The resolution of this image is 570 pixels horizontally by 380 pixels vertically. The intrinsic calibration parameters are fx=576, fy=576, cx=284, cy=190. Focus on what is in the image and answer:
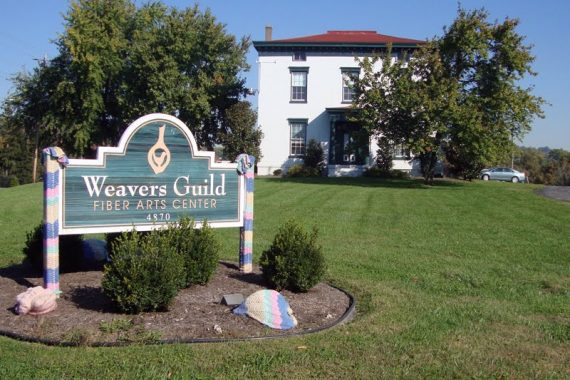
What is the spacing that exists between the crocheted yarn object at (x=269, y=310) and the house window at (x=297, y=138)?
33.8 metres

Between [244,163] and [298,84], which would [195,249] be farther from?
[298,84]

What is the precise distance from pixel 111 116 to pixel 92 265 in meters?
31.2

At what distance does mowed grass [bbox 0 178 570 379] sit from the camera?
4.68m

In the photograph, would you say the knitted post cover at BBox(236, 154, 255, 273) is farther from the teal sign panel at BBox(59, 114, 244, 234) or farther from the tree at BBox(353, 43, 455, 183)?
the tree at BBox(353, 43, 455, 183)

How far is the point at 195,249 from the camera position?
7.19 m

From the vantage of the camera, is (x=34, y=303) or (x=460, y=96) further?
(x=460, y=96)

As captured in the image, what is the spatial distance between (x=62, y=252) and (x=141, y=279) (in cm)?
275

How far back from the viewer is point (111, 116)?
37.8m

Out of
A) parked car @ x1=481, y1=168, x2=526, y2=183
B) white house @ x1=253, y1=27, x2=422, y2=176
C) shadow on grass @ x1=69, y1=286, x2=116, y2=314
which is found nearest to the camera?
shadow on grass @ x1=69, y1=286, x2=116, y2=314

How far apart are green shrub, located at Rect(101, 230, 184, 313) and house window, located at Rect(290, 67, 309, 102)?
34238mm

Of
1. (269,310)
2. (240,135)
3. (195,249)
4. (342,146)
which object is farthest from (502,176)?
(269,310)

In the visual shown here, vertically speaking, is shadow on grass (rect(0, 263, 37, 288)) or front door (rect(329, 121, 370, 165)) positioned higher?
front door (rect(329, 121, 370, 165))

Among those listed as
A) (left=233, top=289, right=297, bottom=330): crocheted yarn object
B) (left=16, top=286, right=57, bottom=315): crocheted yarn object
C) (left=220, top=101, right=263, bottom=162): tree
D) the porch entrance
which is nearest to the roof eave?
the porch entrance

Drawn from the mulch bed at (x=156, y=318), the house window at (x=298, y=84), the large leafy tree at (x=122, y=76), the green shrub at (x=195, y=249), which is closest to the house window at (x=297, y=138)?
the house window at (x=298, y=84)
